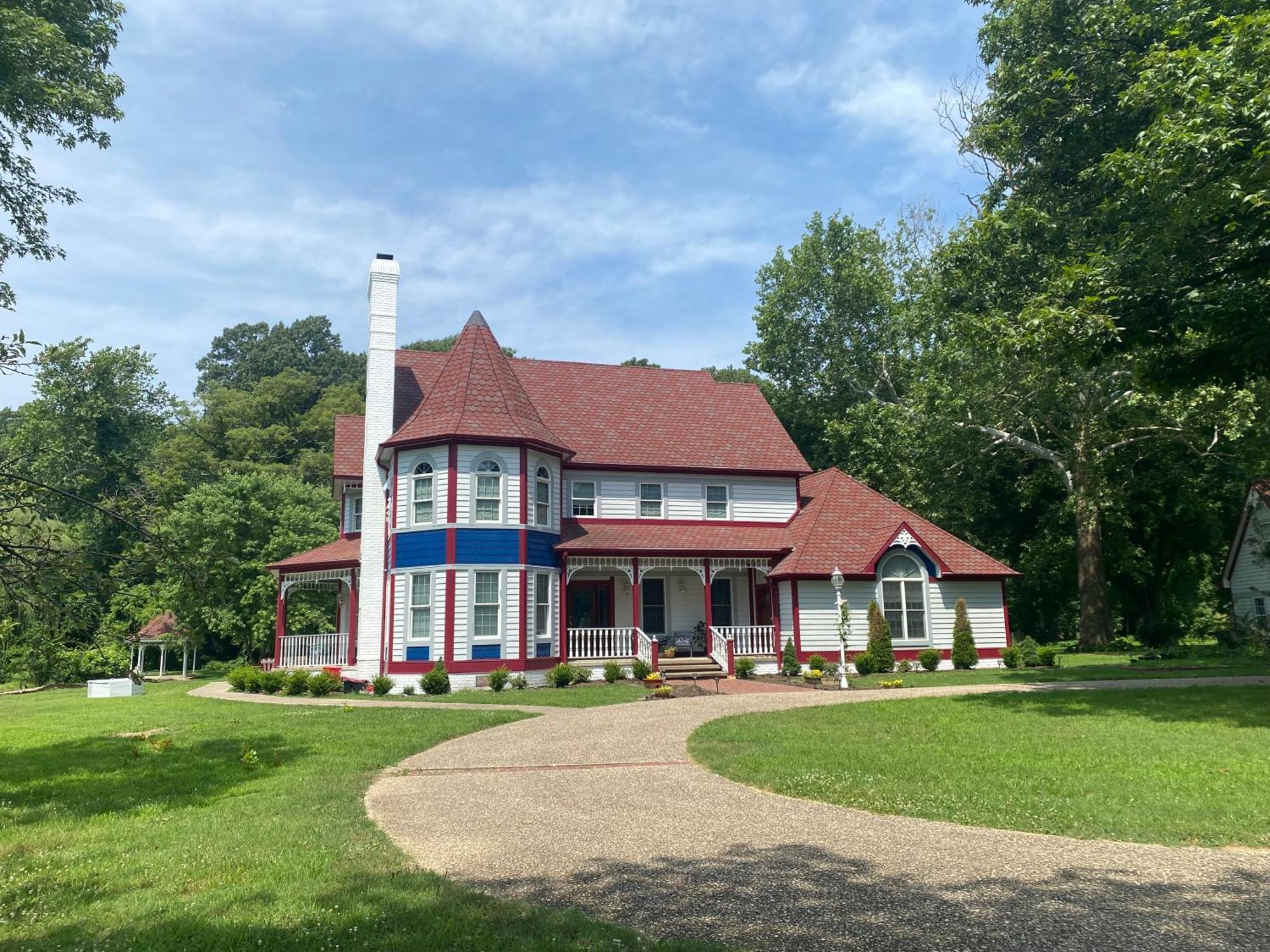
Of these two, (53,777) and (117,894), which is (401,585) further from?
(117,894)

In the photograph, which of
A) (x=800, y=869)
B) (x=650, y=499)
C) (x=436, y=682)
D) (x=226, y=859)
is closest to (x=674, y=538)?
(x=650, y=499)

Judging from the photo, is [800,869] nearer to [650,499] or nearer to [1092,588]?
[650,499]

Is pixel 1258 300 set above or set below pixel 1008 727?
above

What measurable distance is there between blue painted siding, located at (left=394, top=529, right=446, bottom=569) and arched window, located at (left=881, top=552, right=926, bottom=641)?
12812 millimetres

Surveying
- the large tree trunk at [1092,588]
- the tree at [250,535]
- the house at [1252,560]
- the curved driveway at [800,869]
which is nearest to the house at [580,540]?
the tree at [250,535]

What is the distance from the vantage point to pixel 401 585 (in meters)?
23.5

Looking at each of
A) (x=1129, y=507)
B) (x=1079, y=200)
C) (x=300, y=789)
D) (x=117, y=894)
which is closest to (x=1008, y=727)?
(x=300, y=789)

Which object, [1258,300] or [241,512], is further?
[241,512]

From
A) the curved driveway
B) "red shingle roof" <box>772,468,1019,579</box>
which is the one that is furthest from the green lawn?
"red shingle roof" <box>772,468,1019,579</box>

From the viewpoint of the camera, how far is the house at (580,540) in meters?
23.4

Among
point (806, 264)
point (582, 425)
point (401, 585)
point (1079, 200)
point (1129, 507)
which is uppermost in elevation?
point (806, 264)

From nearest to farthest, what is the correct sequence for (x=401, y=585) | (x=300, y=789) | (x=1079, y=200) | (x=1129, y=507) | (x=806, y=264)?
(x=300, y=789) → (x=1079, y=200) → (x=401, y=585) → (x=1129, y=507) → (x=806, y=264)

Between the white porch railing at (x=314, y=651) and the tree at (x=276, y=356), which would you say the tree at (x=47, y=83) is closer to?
the white porch railing at (x=314, y=651)

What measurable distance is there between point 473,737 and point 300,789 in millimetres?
4503
